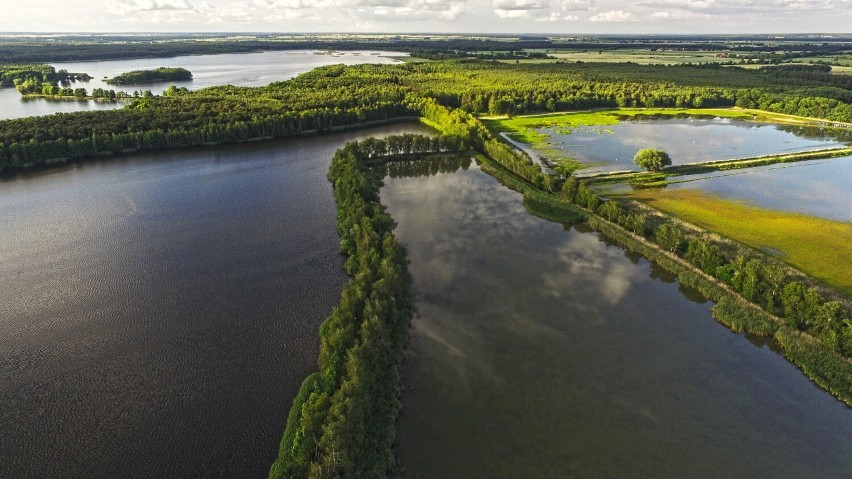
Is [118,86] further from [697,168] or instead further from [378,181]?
[697,168]

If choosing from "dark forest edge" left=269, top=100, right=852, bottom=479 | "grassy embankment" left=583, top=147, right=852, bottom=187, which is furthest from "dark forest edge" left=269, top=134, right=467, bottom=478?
"grassy embankment" left=583, top=147, right=852, bottom=187

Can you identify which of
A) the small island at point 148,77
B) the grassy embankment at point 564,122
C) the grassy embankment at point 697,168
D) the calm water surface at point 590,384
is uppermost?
the small island at point 148,77

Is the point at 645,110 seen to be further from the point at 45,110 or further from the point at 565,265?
the point at 45,110

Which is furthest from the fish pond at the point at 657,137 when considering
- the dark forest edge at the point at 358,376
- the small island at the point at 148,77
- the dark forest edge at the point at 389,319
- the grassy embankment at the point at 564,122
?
the small island at the point at 148,77

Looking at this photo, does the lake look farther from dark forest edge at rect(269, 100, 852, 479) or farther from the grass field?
the grass field

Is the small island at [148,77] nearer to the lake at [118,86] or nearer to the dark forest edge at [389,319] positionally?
the lake at [118,86]

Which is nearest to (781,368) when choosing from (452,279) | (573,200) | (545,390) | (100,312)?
(545,390)
